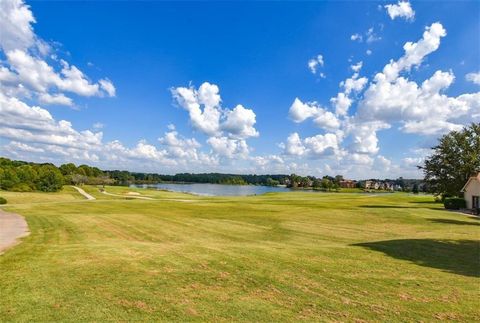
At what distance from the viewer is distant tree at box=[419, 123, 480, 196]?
43.9 metres

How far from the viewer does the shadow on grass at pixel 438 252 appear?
483 inches

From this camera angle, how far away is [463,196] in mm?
47594

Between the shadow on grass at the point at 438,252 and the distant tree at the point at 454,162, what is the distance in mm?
32462

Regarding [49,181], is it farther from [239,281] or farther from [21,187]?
[239,281]

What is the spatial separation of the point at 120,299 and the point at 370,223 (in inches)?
915

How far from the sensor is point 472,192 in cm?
4394

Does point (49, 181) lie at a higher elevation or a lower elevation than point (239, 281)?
higher

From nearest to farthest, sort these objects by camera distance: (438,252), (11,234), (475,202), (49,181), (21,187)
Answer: (438,252)
(11,234)
(475,202)
(21,187)
(49,181)

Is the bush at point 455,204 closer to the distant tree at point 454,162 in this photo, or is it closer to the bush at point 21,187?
the distant tree at point 454,162

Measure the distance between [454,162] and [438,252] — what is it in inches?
1463

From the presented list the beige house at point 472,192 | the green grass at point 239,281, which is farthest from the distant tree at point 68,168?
the beige house at point 472,192

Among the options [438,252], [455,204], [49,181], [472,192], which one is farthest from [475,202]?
[49,181]

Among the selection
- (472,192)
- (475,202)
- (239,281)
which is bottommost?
(239,281)

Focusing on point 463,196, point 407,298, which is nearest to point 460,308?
point 407,298
